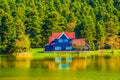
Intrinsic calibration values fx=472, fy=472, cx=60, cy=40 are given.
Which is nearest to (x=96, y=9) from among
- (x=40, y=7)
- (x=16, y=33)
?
(x=40, y=7)

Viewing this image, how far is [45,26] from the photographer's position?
11444cm

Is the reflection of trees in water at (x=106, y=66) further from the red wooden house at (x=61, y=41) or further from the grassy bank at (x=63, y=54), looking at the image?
the red wooden house at (x=61, y=41)

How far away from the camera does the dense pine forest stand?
104438 millimetres

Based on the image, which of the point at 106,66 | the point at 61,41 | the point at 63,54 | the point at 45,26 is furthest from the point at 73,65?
the point at 45,26

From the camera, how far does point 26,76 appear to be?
52344 millimetres

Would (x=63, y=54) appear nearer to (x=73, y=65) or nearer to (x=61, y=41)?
(x=61, y=41)

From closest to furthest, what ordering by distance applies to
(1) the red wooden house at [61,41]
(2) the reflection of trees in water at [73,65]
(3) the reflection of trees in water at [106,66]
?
(3) the reflection of trees in water at [106,66] < (2) the reflection of trees in water at [73,65] < (1) the red wooden house at [61,41]

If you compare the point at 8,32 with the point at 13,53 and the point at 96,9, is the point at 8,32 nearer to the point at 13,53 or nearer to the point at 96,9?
the point at 13,53

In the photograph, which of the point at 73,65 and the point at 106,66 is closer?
the point at 106,66

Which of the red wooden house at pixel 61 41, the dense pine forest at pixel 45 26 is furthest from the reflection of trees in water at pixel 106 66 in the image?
the red wooden house at pixel 61 41

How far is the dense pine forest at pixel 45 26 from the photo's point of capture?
343 ft

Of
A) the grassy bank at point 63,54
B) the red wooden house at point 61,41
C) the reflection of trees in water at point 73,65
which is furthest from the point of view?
the red wooden house at point 61,41

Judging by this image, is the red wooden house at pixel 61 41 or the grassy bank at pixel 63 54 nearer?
the grassy bank at pixel 63 54

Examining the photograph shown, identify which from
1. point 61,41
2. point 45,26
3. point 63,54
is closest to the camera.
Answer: point 63,54
